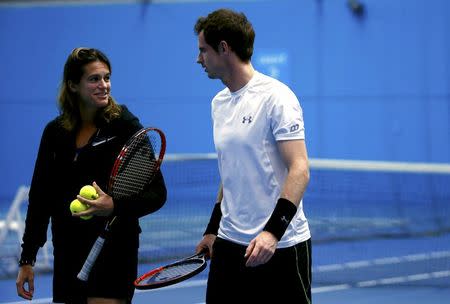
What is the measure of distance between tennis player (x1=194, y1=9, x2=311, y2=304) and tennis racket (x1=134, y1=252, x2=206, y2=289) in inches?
5.6

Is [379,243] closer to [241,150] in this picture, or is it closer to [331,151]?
[331,151]

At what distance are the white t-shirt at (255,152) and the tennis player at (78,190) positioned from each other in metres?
0.40

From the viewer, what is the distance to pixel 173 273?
371 centimetres

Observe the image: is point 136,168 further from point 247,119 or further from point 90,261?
point 247,119

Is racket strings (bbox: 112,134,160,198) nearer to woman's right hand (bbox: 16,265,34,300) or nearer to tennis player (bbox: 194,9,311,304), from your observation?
tennis player (bbox: 194,9,311,304)

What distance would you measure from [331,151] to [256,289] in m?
11.0

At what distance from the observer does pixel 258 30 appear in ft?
48.0

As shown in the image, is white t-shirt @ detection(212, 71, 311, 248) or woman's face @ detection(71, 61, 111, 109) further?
woman's face @ detection(71, 61, 111, 109)

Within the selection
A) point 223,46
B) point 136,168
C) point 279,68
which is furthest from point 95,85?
point 279,68

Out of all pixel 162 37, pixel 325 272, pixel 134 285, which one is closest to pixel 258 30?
pixel 162 37

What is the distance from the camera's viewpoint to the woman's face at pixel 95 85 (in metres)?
3.68

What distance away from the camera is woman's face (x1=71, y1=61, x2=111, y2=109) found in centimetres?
368

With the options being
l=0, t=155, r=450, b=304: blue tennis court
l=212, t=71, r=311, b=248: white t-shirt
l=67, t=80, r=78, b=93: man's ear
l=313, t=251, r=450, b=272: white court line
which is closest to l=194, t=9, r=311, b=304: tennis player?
l=212, t=71, r=311, b=248: white t-shirt

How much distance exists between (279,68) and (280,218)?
11.5 m
